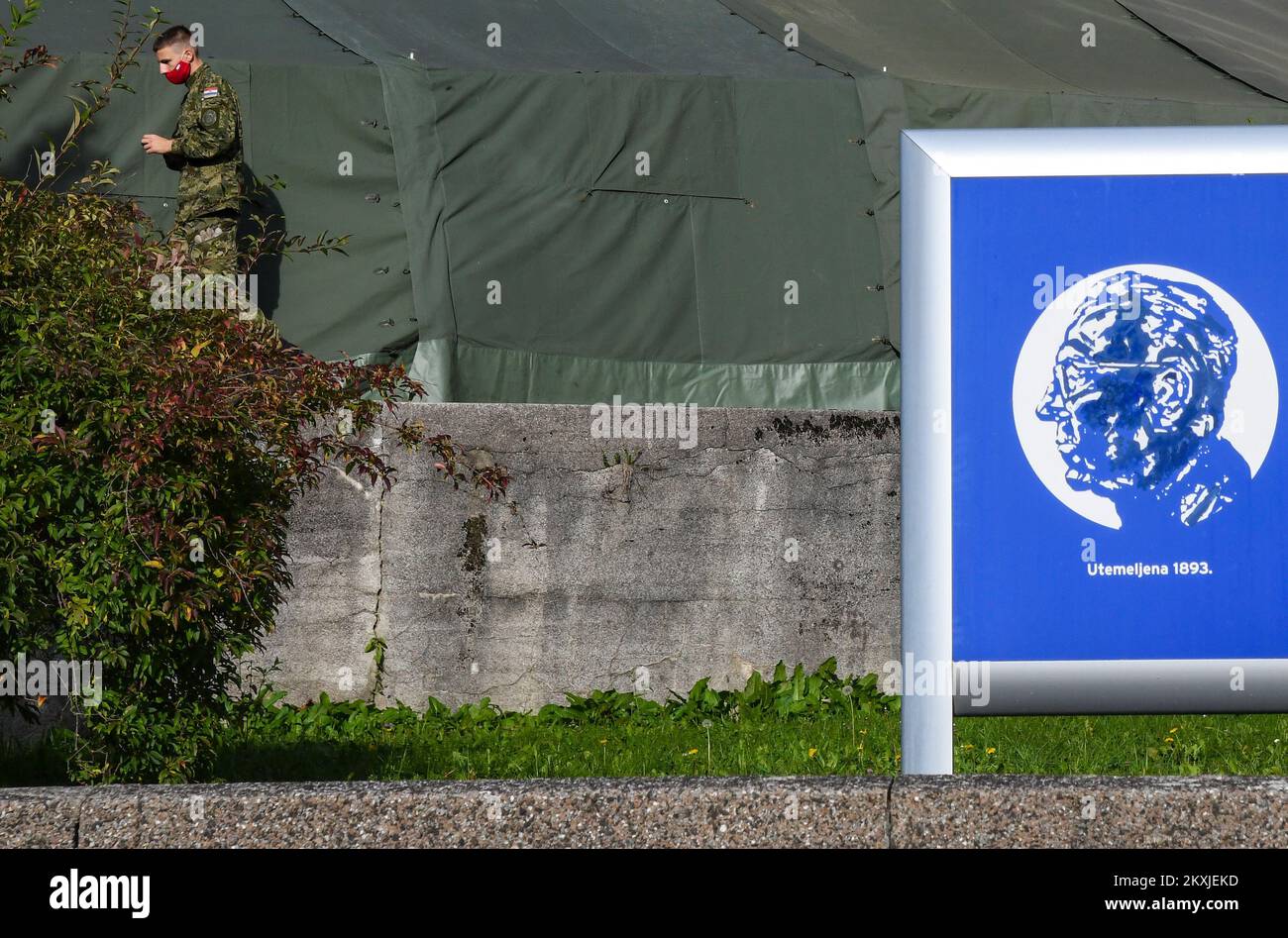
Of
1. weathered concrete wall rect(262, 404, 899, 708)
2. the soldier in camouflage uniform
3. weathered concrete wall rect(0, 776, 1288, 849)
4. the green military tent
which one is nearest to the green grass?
weathered concrete wall rect(262, 404, 899, 708)

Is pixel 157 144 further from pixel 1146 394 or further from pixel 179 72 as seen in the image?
pixel 1146 394

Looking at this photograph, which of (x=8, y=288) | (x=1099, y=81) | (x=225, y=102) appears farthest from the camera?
(x=1099, y=81)

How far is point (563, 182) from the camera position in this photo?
28.2 ft

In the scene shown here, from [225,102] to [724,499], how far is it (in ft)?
10.7

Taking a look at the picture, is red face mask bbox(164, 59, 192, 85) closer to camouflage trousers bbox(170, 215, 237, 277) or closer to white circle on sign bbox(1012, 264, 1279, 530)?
camouflage trousers bbox(170, 215, 237, 277)

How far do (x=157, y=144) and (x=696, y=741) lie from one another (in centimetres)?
412

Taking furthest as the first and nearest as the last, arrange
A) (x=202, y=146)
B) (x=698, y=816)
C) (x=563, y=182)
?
(x=563, y=182), (x=202, y=146), (x=698, y=816)

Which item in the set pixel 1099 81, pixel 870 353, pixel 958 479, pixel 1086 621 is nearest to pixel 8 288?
pixel 958 479

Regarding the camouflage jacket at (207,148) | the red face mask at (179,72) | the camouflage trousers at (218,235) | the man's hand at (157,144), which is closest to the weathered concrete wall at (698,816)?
the camouflage trousers at (218,235)

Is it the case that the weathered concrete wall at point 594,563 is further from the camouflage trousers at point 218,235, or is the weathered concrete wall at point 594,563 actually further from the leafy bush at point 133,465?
the leafy bush at point 133,465

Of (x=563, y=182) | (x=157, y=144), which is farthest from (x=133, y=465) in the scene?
(x=563, y=182)

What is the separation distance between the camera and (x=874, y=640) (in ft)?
24.3

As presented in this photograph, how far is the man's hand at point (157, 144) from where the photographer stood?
304 inches

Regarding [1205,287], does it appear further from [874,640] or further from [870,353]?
[870,353]
